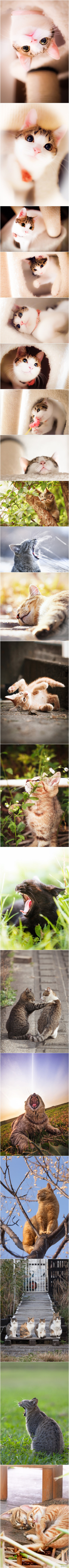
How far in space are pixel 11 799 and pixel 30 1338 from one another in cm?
135

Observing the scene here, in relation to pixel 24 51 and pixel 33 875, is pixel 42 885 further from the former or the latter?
pixel 24 51

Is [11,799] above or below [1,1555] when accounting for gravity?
above

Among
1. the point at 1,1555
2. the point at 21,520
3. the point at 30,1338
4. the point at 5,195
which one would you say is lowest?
the point at 1,1555

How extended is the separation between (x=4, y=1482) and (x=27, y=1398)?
8.5 inches

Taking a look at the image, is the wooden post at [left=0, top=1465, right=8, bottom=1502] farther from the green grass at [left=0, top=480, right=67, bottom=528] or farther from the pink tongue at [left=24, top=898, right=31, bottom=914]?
the green grass at [left=0, top=480, right=67, bottom=528]

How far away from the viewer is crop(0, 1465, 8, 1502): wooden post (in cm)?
214

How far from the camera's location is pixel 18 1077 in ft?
7.27

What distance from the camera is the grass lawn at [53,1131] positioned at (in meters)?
2.19

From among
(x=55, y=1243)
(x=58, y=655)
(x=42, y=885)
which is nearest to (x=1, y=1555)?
(x=55, y=1243)

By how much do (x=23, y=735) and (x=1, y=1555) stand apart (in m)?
2.03

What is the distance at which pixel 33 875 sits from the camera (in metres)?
2.22

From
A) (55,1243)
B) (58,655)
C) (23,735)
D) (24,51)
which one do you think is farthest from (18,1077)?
(24,51)

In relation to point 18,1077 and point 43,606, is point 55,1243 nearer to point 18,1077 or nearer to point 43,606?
point 18,1077

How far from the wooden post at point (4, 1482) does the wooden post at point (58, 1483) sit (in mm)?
118
